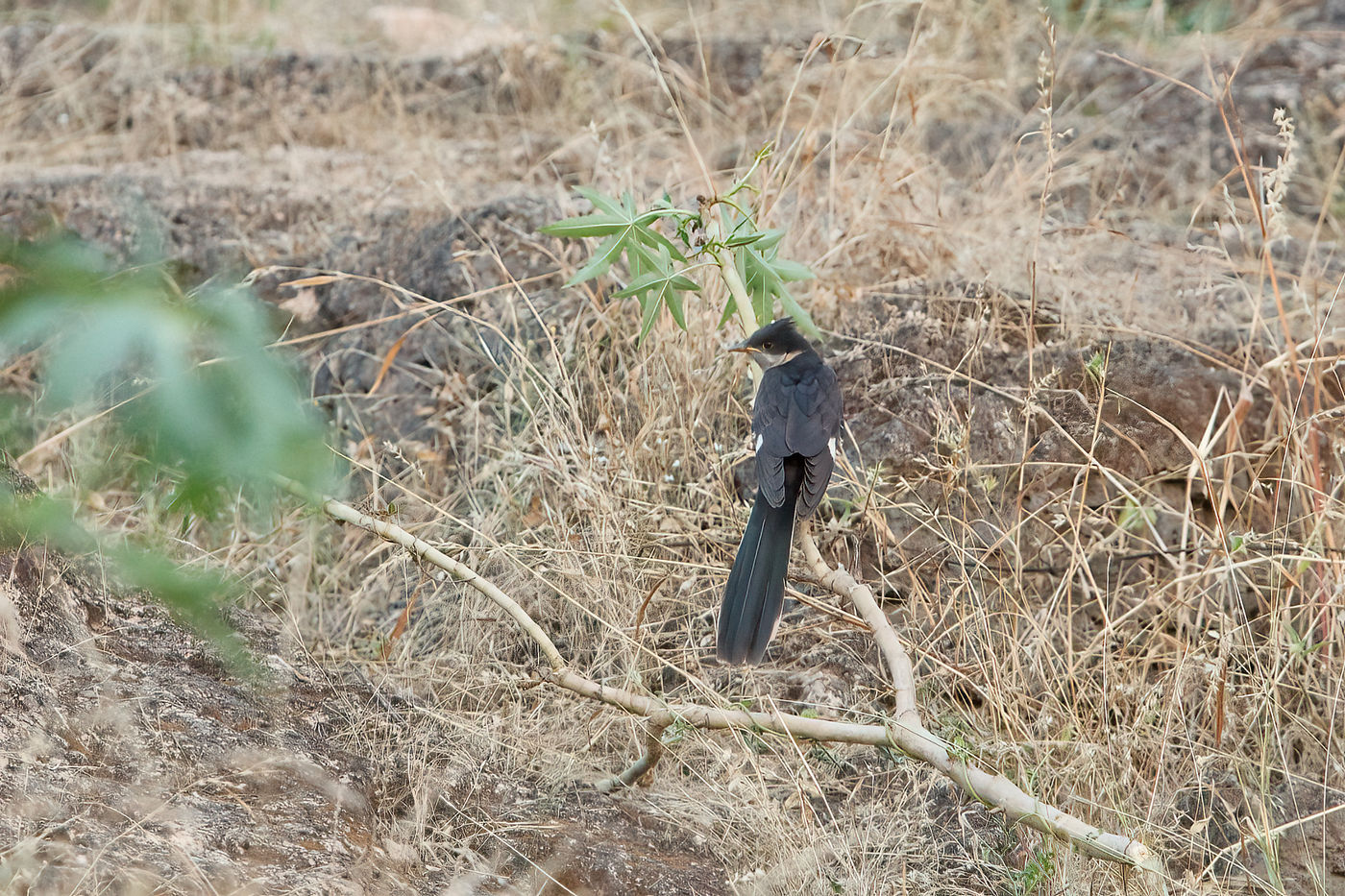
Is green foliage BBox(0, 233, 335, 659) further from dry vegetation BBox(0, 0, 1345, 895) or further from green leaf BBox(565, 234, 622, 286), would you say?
green leaf BBox(565, 234, 622, 286)

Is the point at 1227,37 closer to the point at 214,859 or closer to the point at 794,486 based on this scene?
the point at 794,486

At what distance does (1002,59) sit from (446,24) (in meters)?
3.04

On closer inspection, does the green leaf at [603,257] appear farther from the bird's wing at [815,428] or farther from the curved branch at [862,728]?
the curved branch at [862,728]

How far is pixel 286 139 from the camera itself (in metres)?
4.96

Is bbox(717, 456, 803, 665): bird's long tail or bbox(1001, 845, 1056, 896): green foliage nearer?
bbox(1001, 845, 1056, 896): green foliage

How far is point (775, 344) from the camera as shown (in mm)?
2471

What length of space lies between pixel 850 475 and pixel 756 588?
703 millimetres

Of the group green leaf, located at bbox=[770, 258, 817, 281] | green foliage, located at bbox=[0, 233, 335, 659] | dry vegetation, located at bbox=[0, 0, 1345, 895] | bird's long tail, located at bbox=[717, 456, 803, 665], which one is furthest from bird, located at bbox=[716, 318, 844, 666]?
green foliage, located at bbox=[0, 233, 335, 659]

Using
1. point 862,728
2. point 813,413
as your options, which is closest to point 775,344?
point 813,413

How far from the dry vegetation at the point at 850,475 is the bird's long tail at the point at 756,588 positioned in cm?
22

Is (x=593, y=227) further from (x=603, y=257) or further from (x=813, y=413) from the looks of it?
(x=813, y=413)

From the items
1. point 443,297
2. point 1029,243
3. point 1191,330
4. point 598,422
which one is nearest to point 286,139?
point 443,297

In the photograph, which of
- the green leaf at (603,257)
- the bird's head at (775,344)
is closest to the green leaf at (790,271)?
the bird's head at (775,344)

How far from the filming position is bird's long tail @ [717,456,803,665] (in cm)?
208
